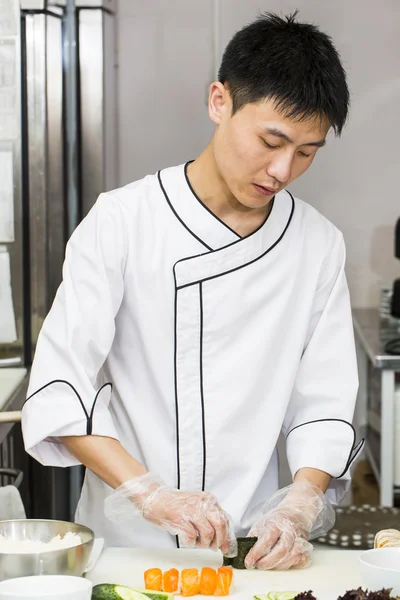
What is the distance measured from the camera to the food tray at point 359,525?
215 centimetres

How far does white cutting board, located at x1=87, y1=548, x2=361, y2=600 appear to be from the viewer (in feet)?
3.88

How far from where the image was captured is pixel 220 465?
149 cm

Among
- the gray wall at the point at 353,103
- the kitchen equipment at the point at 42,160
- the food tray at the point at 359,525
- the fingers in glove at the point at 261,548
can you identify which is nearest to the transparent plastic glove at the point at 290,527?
the fingers in glove at the point at 261,548

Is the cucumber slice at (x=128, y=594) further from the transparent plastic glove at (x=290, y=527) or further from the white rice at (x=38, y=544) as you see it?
the transparent plastic glove at (x=290, y=527)

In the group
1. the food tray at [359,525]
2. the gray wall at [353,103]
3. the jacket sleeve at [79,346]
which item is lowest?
the food tray at [359,525]

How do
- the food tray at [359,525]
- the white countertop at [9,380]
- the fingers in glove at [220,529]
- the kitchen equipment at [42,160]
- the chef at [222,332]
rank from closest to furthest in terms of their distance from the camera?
the fingers in glove at [220,529], the chef at [222,332], the white countertop at [9,380], the food tray at [359,525], the kitchen equipment at [42,160]

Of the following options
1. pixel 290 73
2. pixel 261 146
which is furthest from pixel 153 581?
pixel 290 73

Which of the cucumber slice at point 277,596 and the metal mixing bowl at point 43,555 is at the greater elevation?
the metal mixing bowl at point 43,555

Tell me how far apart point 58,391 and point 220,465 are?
322 mm

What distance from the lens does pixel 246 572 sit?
124 centimetres

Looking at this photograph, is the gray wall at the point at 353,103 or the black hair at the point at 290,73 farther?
the gray wall at the point at 353,103

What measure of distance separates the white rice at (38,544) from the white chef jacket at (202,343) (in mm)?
255

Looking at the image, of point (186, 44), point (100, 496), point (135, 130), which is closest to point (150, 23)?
point (186, 44)

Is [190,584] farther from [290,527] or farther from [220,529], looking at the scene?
[290,527]
